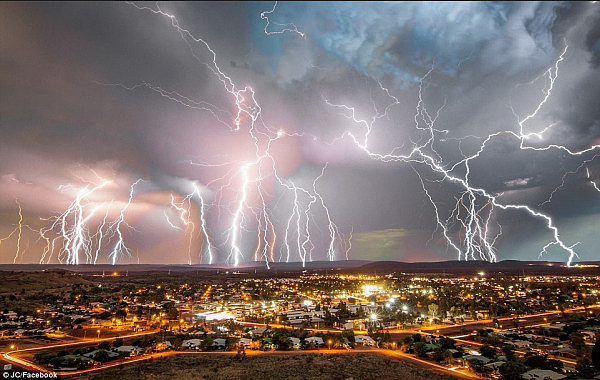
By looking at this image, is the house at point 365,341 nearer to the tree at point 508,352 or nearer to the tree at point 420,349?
the tree at point 420,349

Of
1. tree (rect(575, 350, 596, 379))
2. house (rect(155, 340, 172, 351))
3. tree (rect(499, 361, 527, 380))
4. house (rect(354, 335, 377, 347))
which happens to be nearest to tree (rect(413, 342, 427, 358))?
house (rect(354, 335, 377, 347))

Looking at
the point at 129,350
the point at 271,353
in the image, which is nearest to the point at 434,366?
the point at 271,353

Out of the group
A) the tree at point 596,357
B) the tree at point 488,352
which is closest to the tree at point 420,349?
the tree at point 488,352

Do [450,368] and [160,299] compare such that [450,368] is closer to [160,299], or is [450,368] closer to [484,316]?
[484,316]

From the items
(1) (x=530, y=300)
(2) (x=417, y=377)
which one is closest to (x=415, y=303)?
(1) (x=530, y=300)

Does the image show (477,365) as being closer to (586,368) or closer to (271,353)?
(586,368)
